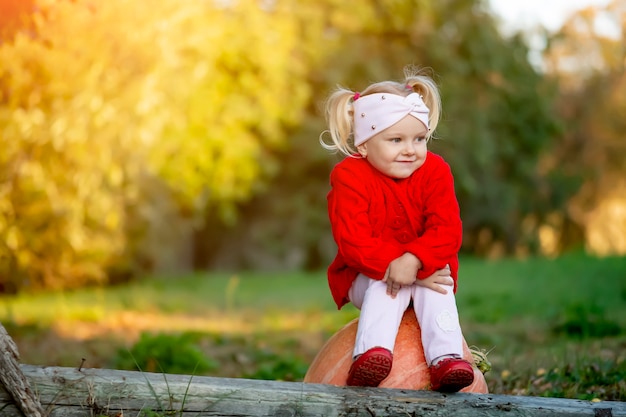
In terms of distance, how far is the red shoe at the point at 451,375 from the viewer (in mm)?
3195

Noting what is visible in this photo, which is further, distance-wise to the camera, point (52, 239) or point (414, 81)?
point (52, 239)

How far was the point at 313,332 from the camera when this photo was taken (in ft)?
30.1

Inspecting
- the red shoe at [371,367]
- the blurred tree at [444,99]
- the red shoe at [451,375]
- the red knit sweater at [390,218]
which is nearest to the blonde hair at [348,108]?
the red knit sweater at [390,218]

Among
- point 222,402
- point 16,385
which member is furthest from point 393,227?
point 16,385

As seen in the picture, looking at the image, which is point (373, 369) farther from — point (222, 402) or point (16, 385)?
point (16, 385)

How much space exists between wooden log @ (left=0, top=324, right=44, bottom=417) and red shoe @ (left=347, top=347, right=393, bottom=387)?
128 cm

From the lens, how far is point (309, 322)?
34.2ft

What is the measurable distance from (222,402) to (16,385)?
31.2 inches

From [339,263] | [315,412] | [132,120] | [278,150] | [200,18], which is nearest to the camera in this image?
[315,412]

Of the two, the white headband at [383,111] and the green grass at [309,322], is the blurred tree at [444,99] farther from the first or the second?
the white headband at [383,111]

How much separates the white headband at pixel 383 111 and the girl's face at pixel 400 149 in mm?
28

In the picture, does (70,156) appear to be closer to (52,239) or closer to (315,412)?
(52,239)

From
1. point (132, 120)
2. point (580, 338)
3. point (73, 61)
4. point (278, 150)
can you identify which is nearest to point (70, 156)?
point (132, 120)

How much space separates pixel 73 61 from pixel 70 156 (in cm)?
227
